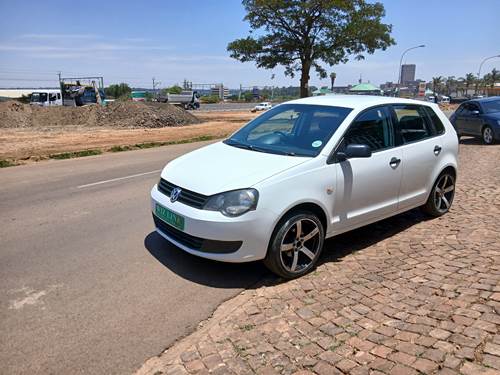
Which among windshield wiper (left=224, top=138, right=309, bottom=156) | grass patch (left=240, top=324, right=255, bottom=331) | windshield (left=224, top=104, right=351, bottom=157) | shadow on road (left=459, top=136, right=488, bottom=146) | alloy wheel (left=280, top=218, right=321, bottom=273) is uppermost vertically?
windshield (left=224, top=104, right=351, bottom=157)

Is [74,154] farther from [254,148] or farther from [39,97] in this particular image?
Result: [39,97]

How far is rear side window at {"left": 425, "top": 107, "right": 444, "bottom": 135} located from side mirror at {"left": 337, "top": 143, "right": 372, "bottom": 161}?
2024mm

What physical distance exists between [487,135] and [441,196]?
33.7 feet

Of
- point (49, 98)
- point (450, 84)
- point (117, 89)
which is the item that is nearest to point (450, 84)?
point (450, 84)

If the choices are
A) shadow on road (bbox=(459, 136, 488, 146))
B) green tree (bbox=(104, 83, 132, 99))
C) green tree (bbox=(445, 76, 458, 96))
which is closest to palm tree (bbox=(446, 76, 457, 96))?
green tree (bbox=(445, 76, 458, 96))

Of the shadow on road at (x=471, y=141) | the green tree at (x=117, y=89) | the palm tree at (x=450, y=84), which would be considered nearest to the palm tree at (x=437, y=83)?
the palm tree at (x=450, y=84)

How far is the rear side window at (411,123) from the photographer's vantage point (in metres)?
5.58

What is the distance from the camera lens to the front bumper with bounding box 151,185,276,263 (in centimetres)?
404

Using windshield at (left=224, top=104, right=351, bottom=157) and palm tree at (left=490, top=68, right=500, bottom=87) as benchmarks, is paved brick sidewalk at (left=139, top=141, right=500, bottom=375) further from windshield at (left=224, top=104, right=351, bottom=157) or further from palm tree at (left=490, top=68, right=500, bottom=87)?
palm tree at (left=490, top=68, right=500, bottom=87)

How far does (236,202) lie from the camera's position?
13.3 feet

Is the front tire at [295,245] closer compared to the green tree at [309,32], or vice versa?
the front tire at [295,245]

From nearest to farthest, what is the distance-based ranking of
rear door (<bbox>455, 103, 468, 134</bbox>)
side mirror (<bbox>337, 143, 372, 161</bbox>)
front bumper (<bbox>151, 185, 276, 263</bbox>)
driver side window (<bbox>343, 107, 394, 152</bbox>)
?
1. front bumper (<bbox>151, 185, 276, 263</bbox>)
2. side mirror (<bbox>337, 143, 372, 161</bbox>)
3. driver side window (<bbox>343, 107, 394, 152</bbox>)
4. rear door (<bbox>455, 103, 468, 134</bbox>)

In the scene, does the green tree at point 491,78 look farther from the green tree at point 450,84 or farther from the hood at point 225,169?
the hood at point 225,169

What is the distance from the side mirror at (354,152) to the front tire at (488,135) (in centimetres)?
1216
